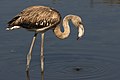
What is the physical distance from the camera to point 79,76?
10.0m

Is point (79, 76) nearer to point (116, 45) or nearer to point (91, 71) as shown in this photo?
point (91, 71)

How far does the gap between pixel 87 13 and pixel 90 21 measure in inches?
29.4

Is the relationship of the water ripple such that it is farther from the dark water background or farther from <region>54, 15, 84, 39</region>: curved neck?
Answer: <region>54, 15, 84, 39</region>: curved neck

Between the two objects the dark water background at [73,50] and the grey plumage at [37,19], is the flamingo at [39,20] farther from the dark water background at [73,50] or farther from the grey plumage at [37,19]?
the dark water background at [73,50]

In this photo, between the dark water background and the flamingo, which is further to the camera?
the dark water background

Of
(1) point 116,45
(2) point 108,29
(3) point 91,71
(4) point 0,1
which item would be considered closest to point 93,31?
(2) point 108,29

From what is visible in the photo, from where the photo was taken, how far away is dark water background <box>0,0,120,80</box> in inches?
402

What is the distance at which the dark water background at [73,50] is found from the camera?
10.2m

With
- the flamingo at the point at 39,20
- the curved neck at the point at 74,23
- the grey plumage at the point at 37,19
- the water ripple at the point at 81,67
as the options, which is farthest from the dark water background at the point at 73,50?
the grey plumage at the point at 37,19

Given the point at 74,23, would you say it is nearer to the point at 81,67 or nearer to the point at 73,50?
the point at 81,67

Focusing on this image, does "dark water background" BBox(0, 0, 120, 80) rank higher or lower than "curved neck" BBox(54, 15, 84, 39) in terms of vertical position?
lower

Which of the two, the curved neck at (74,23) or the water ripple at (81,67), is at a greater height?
the curved neck at (74,23)

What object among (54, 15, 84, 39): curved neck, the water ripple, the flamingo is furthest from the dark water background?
(54, 15, 84, 39): curved neck

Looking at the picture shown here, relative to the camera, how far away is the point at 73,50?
1166 cm
